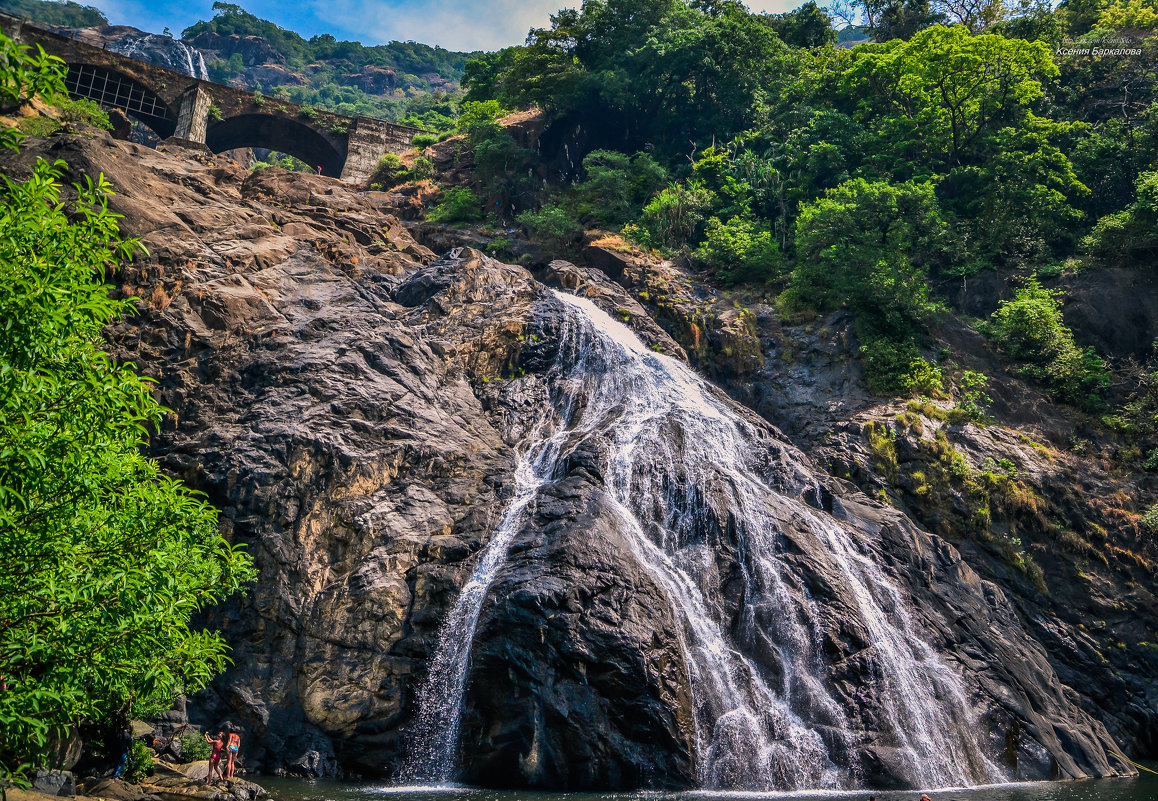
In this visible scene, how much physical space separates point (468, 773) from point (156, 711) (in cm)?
632

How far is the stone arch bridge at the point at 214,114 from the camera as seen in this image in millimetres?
40719

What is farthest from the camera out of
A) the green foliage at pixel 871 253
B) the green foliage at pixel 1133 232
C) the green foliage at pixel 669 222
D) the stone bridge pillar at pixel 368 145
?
the stone bridge pillar at pixel 368 145

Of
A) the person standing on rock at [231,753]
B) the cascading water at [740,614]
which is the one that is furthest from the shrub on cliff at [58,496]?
the cascading water at [740,614]

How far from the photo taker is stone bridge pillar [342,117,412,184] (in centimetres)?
4478

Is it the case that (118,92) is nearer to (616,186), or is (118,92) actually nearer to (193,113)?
(193,113)

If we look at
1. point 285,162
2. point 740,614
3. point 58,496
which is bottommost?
point 740,614

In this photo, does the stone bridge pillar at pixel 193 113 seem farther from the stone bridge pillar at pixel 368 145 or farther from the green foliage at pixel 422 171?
the green foliage at pixel 422 171

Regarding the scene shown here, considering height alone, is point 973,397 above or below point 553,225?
below

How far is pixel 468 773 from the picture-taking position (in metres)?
15.5

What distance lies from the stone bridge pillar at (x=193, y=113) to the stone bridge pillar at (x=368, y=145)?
307 inches

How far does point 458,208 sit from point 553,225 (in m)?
5.99

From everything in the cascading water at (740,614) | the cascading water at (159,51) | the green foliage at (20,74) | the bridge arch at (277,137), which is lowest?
the cascading water at (740,614)

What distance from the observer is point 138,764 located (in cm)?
1345

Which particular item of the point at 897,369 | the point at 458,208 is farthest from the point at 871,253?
the point at 458,208
